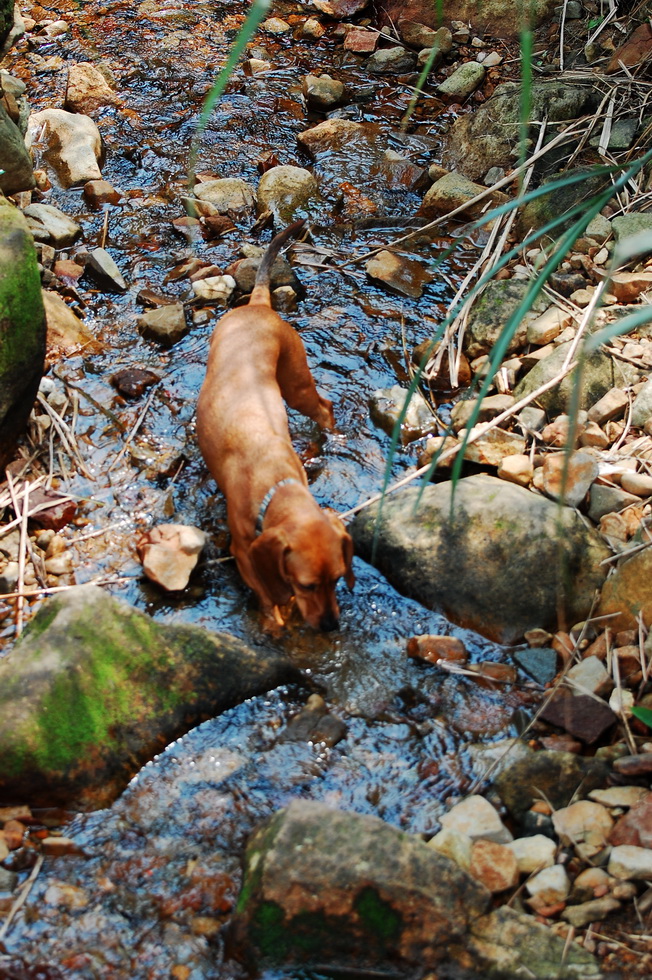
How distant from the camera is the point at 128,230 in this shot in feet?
21.8

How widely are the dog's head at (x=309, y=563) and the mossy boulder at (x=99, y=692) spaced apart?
341mm

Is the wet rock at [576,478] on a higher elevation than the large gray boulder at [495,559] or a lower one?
higher

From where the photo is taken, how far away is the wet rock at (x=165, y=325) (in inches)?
219

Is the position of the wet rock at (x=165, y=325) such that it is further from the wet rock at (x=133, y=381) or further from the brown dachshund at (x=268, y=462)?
the brown dachshund at (x=268, y=462)

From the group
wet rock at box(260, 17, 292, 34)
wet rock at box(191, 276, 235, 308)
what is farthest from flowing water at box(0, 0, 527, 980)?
wet rock at box(260, 17, 292, 34)

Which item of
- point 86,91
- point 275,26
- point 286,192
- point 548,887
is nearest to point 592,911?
point 548,887

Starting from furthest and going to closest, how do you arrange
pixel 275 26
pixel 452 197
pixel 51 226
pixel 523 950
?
pixel 275 26 → pixel 452 197 → pixel 51 226 → pixel 523 950

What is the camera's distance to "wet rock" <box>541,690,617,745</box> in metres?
3.36

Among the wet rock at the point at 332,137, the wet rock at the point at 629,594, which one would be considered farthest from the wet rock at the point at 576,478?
the wet rock at the point at 332,137

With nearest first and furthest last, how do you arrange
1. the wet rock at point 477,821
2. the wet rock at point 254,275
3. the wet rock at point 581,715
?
1. the wet rock at point 477,821
2. the wet rock at point 581,715
3. the wet rock at point 254,275

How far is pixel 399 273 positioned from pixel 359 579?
2749 mm

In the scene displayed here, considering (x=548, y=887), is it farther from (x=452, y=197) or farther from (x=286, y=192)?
(x=286, y=192)

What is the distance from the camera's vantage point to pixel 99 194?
6891 mm

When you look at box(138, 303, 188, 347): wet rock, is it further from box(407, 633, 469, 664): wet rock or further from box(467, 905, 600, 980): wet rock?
box(467, 905, 600, 980): wet rock
